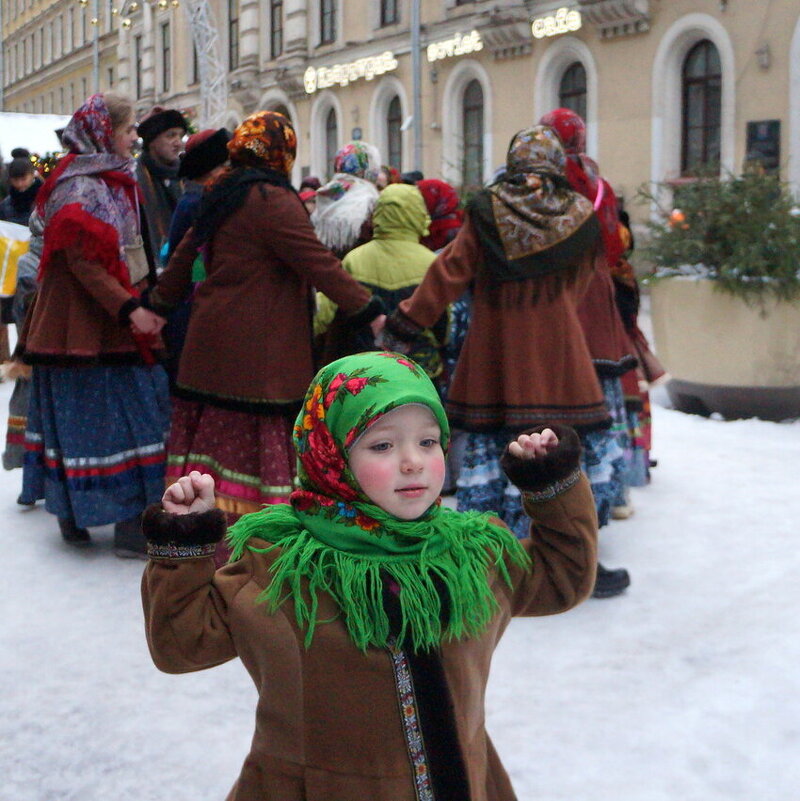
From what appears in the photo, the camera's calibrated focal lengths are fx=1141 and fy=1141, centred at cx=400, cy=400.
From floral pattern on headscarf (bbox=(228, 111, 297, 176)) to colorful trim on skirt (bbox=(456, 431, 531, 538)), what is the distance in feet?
3.79

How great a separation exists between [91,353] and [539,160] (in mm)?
1767

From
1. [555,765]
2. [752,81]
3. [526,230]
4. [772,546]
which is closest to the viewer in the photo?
[555,765]

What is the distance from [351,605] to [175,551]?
26 cm

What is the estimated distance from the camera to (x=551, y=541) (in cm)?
180

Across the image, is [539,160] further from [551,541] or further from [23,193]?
[23,193]

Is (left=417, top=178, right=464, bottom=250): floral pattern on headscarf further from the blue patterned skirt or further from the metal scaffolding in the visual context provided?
the metal scaffolding

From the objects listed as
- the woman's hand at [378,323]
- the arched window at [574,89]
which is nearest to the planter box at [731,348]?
the woman's hand at [378,323]

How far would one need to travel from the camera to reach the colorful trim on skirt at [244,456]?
3.96m

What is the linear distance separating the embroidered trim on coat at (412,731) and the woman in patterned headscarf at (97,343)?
268 cm

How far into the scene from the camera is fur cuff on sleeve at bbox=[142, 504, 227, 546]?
1599mm

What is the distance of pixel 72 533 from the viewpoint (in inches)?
183

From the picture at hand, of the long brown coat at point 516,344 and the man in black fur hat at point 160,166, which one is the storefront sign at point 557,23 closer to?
the man in black fur hat at point 160,166

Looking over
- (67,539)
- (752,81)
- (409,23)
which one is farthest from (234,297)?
(409,23)

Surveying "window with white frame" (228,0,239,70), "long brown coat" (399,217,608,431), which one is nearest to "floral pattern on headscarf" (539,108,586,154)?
"long brown coat" (399,217,608,431)
